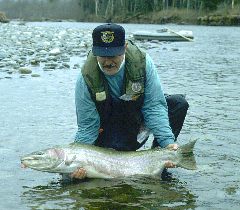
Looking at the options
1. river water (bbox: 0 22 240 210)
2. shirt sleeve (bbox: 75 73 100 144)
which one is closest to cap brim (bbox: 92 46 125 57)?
shirt sleeve (bbox: 75 73 100 144)

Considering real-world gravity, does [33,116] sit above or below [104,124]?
below

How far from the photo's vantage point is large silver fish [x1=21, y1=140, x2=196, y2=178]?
4836mm

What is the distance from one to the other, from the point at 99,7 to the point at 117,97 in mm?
97821

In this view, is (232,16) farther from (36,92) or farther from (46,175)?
(46,175)

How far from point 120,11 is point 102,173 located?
87512mm

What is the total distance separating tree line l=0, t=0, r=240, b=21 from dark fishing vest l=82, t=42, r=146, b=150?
5020 centimetres

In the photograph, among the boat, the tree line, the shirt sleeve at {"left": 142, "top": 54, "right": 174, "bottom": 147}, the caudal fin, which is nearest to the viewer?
the caudal fin

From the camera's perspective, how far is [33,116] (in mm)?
8719

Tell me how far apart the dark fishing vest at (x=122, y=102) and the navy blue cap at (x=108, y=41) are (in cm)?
29

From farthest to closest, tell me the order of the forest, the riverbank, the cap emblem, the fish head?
the forest → the riverbank → the cap emblem → the fish head

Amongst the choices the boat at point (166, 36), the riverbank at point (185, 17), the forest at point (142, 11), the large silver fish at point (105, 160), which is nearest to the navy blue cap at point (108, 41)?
the large silver fish at point (105, 160)

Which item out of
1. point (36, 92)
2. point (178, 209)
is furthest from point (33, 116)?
point (178, 209)

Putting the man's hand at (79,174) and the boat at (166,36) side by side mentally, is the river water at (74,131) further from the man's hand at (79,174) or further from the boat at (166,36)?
the boat at (166,36)

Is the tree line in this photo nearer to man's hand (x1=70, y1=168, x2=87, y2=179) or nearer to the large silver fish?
the large silver fish
